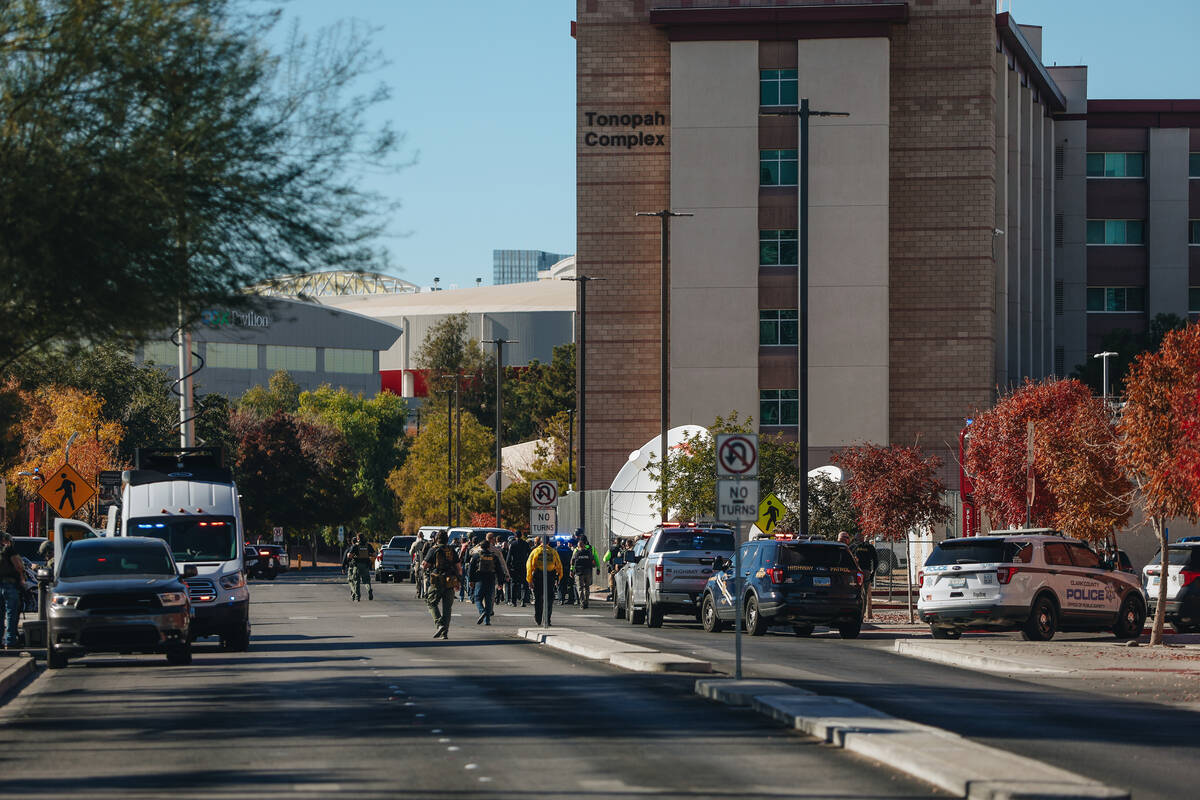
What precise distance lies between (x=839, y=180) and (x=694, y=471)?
21815 millimetres

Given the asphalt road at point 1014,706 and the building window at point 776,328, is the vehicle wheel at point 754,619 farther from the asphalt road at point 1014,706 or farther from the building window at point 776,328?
the building window at point 776,328

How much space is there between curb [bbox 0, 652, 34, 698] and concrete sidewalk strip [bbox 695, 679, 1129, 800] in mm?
8400

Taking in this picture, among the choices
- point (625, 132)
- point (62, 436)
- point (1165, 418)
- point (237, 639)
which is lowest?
point (237, 639)

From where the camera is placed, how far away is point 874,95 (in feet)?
218

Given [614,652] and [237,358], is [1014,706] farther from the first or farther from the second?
[237,358]

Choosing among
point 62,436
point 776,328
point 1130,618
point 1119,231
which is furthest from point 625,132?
point 1130,618

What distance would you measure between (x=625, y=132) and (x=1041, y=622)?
140ft

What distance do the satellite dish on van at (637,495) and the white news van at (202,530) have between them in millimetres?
25331

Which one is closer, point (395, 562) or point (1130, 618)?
point (1130, 618)

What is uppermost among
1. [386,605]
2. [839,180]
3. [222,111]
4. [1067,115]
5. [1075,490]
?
[1067,115]

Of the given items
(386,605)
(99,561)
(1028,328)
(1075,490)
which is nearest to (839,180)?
(1028,328)

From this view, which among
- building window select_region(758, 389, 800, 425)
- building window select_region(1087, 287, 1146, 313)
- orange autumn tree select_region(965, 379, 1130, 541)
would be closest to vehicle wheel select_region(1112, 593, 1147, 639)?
orange autumn tree select_region(965, 379, 1130, 541)

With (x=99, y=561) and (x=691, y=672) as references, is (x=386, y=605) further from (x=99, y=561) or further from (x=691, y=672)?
(x=691, y=672)

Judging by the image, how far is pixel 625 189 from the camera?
69000mm
